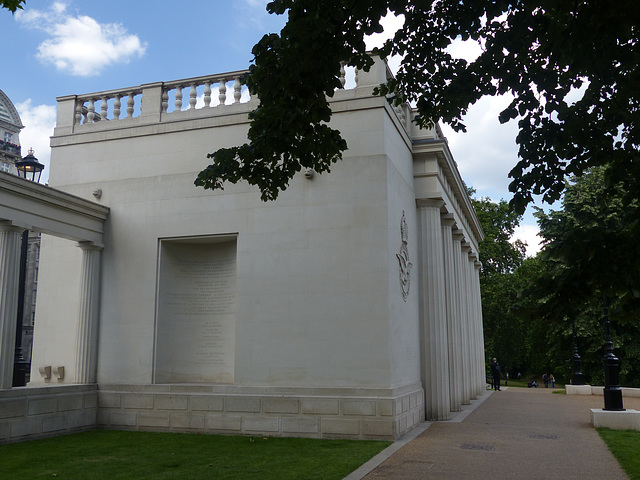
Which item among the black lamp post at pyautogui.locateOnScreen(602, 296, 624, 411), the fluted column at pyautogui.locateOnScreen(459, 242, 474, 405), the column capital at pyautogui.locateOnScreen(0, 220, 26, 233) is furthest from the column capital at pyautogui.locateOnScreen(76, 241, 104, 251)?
the fluted column at pyautogui.locateOnScreen(459, 242, 474, 405)

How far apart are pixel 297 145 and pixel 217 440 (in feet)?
29.2

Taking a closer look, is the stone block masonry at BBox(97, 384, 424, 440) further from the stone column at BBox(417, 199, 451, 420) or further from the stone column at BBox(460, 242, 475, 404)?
the stone column at BBox(460, 242, 475, 404)

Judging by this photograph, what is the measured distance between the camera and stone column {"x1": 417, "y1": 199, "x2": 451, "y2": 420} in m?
18.6

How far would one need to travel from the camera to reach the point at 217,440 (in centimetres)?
1481

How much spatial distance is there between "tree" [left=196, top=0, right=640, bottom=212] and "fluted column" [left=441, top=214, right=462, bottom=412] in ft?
45.5

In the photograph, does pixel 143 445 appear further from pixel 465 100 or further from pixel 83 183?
pixel 465 100

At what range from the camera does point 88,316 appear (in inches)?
690

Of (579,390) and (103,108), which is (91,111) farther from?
(579,390)

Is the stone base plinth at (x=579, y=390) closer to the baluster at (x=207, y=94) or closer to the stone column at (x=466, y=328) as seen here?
the stone column at (x=466, y=328)

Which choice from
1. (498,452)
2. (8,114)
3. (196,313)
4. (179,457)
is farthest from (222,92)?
(8,114)

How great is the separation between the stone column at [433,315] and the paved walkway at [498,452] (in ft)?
2.49

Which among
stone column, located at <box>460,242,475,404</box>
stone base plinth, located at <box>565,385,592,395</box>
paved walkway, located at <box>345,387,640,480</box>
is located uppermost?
stone column, located at <box>460,242,475,404</box>

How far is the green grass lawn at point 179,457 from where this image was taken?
10.8 meters

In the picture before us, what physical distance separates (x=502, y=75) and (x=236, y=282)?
10459 mm
